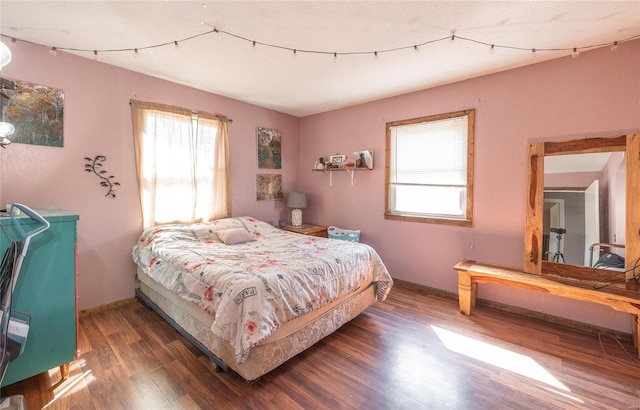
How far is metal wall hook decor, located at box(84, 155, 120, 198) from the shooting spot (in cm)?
273

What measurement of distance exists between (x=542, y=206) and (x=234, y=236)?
316 centimetres

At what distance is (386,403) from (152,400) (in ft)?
4.67

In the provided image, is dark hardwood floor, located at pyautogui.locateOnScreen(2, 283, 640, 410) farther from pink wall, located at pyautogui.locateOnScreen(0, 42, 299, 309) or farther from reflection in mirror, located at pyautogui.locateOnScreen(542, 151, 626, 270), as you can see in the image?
reflection in mirror, located at pyautogui.locateOnScreen(542, 151, 626, 270)

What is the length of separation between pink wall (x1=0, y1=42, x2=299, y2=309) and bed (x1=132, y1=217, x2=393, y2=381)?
0.86ft

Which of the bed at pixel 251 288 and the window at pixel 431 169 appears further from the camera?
the window at pixel 431 169

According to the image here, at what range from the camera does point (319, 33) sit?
220 cm

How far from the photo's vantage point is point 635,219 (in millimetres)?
2273

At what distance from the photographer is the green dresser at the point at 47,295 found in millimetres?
1646

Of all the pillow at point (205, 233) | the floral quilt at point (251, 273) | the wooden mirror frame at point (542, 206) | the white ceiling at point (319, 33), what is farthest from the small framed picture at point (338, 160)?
the wooden mirror frame at point (542, 206)

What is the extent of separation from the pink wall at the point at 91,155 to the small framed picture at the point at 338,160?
210 cm

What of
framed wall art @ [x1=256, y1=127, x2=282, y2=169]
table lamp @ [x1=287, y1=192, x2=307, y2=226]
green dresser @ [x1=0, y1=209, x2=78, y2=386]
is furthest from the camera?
table lamp @ [x1=287, y1=192, x2=307, y2=226]

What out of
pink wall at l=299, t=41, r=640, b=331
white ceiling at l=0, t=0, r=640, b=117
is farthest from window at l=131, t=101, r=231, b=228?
pink wall at l=299, t=41, r=640, b=331

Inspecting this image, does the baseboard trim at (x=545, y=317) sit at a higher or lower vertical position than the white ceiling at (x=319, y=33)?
lower

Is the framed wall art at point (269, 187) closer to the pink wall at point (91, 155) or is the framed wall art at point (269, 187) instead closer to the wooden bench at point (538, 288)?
the pink wall at point (91, 155)
